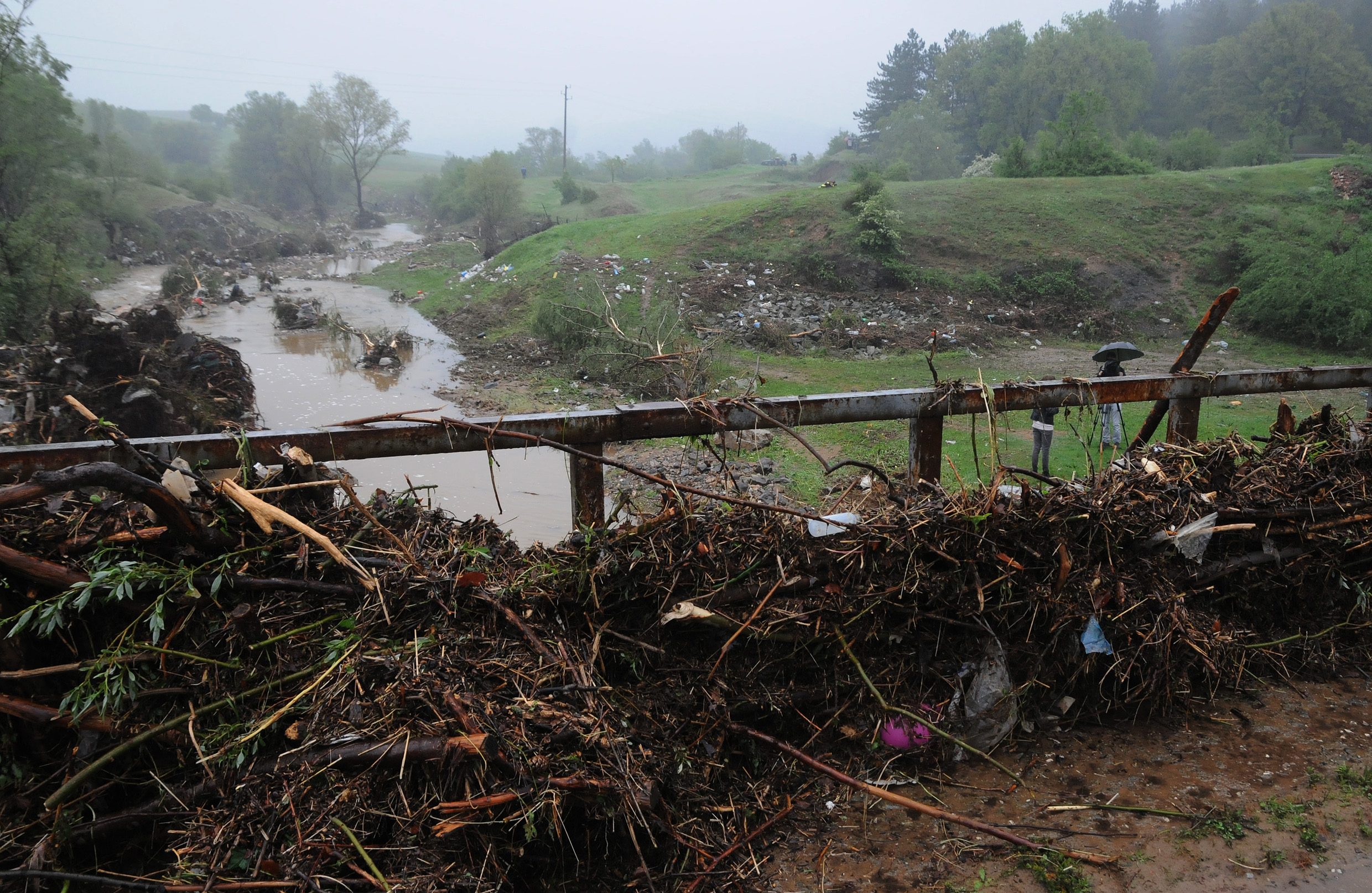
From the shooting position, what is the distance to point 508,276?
23.9m

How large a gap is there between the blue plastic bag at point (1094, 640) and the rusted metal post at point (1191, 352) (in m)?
1.19

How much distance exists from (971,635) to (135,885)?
229 centimetres

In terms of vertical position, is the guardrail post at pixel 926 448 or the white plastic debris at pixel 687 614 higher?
the guardrail post at pixel 926 448

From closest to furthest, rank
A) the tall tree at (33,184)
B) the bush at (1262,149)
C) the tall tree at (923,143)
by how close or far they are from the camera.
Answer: the tall tree at (33,184), the bush at (1262,149), the tall tree at (923,143)

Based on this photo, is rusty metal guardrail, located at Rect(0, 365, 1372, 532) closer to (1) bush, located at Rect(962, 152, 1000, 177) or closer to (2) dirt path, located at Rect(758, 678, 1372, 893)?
(2) dirt path, located at Rect(758, 678, 1372, 893)

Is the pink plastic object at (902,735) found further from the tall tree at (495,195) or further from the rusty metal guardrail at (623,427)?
the tall tree at (495,195)

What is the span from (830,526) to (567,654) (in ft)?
3.02

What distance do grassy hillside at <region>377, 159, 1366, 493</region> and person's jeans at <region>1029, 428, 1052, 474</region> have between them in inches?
197

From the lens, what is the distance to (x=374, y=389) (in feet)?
45.6

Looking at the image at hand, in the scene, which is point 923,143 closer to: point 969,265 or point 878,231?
point 969,265

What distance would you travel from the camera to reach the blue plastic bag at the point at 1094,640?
8.02ft

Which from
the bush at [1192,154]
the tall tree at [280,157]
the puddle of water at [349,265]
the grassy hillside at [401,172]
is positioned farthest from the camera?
the grassy hillside at [401,172]

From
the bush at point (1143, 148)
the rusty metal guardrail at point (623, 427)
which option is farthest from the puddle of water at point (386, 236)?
the rusty metal guardrail at point (623, 427)

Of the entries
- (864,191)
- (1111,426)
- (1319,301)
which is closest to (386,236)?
(864,191)
